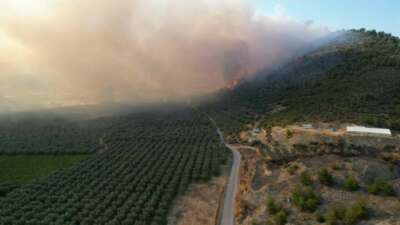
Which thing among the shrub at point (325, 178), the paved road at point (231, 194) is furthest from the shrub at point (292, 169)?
the paved road at point (231, 194)

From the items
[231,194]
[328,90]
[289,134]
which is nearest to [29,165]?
[231,194]

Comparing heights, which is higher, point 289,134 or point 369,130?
point 369,130

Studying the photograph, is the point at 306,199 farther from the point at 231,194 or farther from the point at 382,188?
the point at 231,194

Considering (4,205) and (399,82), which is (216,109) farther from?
(4,205)

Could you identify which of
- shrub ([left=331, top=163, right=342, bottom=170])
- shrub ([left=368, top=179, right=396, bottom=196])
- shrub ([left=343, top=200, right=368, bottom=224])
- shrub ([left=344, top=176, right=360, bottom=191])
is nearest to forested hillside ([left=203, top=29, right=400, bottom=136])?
shrub ([left=331, top=163, right=342, bottom=170])

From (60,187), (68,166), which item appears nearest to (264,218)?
(60,187)
